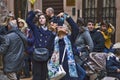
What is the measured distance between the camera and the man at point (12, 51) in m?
10.4

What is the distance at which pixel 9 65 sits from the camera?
34.6ft

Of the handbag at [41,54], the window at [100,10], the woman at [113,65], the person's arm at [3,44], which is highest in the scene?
the window at [100,10]

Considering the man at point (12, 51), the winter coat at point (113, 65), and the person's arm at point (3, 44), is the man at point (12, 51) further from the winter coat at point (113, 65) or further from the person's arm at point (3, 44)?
the winter coat at point (113, 65)

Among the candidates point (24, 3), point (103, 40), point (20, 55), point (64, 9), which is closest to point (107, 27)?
point (103, 40)

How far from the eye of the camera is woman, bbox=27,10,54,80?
396 inches

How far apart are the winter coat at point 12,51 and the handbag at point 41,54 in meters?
0.61

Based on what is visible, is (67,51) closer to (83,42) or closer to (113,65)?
(113,65)

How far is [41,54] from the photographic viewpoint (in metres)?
10.1

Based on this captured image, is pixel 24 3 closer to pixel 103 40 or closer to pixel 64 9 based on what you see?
pixel 64 9

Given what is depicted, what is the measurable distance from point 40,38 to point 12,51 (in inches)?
32.1

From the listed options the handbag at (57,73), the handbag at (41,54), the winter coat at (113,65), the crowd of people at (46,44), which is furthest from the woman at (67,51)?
the winter coat at (113,65)

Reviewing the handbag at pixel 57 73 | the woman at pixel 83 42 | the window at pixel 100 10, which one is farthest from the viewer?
the window at pixel 100 10

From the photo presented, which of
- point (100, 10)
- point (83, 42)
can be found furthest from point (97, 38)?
point (100, 10)

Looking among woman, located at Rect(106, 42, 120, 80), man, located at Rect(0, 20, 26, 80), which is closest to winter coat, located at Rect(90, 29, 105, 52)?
woman, located at Rect(106, 42, 120, 80)
